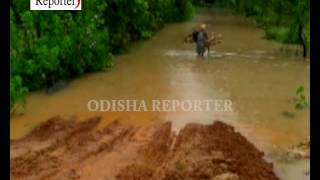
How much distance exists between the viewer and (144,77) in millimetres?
15078

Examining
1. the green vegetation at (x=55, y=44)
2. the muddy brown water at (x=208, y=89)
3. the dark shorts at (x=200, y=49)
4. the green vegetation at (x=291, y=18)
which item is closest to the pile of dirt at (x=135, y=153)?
the muddy brown water at (x=208, y=89)

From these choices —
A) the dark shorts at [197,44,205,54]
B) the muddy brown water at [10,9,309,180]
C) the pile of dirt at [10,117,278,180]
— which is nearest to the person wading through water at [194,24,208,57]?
the dark shorts at [197,44,205,54]

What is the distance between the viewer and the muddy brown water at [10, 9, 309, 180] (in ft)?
35.1

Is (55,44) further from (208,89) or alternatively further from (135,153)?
Result: (135,153)

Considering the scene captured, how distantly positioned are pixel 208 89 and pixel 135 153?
16.0 ft

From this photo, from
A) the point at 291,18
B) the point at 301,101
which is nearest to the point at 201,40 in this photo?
the point at 291,18

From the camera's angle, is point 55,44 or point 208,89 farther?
point 55,44

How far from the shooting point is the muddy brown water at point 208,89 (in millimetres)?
10711

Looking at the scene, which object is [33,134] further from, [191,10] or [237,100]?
[191,10]

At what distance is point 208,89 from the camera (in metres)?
13.7

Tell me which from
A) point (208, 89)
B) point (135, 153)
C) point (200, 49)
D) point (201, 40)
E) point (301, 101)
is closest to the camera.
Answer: point (135, 153)

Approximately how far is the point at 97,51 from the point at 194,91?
3552 mm

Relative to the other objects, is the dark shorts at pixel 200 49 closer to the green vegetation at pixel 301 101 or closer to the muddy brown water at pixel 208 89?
the muddy brown water at pixel 208 89
